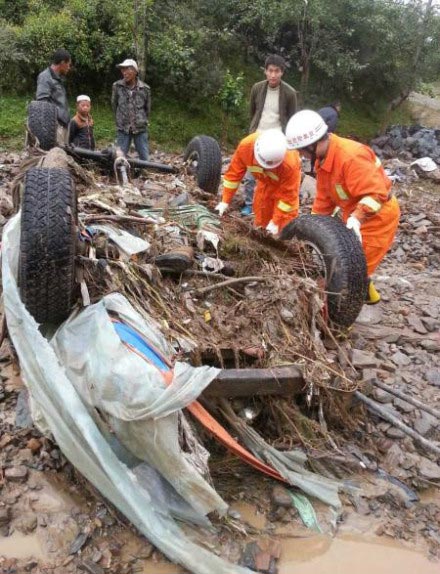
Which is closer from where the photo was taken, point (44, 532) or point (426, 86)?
point (44, 532)

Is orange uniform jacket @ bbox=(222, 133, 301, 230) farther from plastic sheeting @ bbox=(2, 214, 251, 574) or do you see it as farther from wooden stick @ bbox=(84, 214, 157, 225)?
plastic sheeting @ bbox=(2, 214, 251, 574)

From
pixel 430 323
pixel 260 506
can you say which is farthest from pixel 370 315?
pixel 260 506

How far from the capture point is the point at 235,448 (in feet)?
8.29

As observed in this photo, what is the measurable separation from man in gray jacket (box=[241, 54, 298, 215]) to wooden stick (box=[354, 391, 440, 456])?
326 centimetres

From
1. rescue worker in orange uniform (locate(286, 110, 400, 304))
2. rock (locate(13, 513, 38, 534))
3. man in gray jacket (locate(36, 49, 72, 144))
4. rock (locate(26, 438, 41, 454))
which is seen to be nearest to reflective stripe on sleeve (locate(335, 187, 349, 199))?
rescue worker in orange uniform (locate(286, 110, 400, 304))

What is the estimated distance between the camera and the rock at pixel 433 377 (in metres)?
3.74

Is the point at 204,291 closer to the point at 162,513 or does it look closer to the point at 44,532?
the point at 162,513

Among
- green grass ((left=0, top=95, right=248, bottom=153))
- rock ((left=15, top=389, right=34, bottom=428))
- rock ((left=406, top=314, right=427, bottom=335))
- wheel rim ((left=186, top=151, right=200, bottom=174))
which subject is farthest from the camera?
green grass ((left=0, top=95, right=248, bottom=153))

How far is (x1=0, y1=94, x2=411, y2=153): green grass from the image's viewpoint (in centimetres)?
997

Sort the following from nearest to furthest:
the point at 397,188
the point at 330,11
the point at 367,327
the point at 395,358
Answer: the point at 395,358, the point at 367,327, the point at 397,188, the point at 330,11

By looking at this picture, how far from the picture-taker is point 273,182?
15.7 feet

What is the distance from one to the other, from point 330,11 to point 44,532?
538 inches

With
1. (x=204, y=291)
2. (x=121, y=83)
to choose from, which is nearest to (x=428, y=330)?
(x=204, y=291)

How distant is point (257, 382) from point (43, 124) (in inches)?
152
